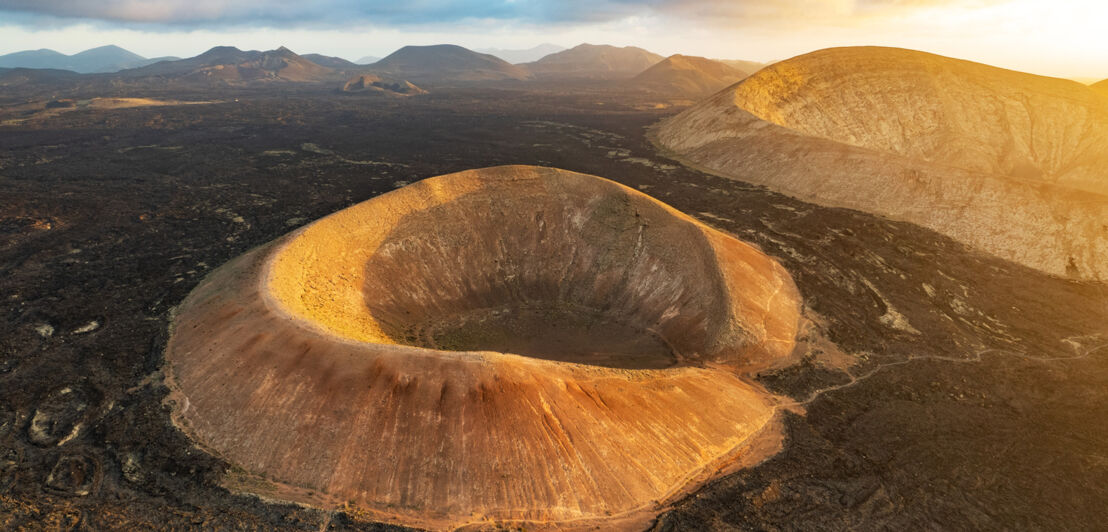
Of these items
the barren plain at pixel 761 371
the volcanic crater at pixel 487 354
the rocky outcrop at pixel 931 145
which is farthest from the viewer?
the rocky outcrop at pixel 931 145

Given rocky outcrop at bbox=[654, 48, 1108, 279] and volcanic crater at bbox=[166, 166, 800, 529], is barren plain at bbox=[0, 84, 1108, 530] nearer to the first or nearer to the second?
volcanic crater at bbox=[166, 166, 800, 529]

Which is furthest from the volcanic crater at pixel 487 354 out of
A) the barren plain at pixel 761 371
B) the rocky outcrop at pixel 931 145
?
the rocky outcrop at pixel 931 145

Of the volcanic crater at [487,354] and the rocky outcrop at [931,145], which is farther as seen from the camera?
the rocky outcrop at [931,145]

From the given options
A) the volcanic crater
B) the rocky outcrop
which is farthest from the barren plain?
the rocky outcrop

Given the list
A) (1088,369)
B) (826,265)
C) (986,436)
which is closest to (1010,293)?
(1088,369)

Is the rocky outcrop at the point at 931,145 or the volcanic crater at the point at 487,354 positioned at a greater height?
the rocky outcrop at the point at 931,145

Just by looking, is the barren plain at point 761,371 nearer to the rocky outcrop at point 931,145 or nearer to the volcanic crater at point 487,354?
the volcanic crater at point 487,354

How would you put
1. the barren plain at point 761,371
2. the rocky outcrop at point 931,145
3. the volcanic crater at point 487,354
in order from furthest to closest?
the rocky outcrop at point 931,145, the volcanic crater at point 487,354, the barren plain at point 761,371

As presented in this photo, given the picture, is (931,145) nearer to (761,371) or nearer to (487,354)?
(761,371)
